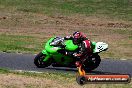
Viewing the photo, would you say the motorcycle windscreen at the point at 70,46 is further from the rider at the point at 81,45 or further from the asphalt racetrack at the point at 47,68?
the asphalt racetrack at the point at 47,68

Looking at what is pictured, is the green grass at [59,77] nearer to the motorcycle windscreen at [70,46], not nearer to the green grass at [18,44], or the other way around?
the motorcycle windscreen at [70,46]

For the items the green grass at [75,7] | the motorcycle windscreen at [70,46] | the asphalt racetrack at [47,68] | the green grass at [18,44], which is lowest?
the green grass at [75,7]

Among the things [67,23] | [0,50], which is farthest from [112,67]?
[67,23]

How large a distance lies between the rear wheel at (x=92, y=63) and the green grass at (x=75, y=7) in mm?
23780

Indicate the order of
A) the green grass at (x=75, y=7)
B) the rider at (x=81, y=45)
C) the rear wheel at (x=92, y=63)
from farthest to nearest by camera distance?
1. the green grass at (x=75, y=7)
2. the rear wheel at (x=92, y=63)
3. the rider at (x=81, y=45)

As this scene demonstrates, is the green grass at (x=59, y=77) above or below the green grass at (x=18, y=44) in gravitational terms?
above

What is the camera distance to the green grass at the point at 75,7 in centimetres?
4297

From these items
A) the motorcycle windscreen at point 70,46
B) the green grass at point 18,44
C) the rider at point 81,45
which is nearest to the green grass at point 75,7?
the green grass at point 18,44

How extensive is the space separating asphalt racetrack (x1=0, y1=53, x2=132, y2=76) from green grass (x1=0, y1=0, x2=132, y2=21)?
21.5m

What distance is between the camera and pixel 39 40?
28.1m

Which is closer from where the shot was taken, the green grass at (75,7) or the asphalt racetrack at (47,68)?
the asphalt racetrack at (47,68)

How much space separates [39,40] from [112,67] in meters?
9.88

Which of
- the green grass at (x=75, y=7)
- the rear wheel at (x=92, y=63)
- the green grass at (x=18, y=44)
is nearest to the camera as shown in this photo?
the rear wheel at (x=92, y=63)

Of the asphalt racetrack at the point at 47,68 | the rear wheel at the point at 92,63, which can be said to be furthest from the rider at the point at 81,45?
the asphalt racetrack at the point at 47,68
